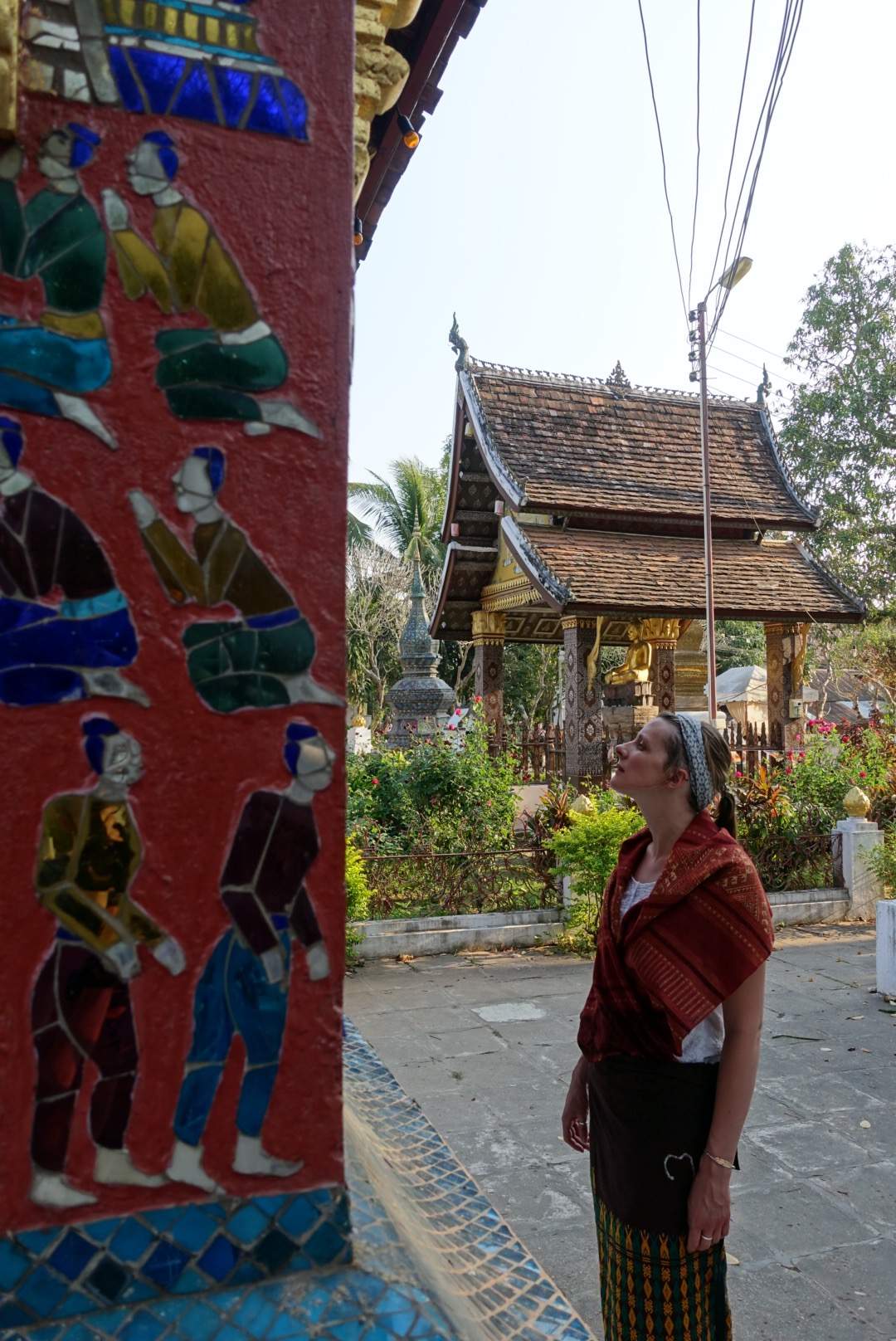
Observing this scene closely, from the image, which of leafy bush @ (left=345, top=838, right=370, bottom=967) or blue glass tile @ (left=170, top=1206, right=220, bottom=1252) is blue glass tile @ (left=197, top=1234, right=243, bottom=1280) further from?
leafy bush @ (left=345, top=838, right=370, bottom=967)

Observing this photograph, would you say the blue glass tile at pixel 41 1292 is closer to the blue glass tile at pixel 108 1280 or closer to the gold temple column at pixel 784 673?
the blue glass tile at pixel 108 1280

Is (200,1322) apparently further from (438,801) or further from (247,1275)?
(438,801)

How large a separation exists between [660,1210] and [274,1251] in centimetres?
104

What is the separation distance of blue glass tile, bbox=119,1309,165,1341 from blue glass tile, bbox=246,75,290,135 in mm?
1602

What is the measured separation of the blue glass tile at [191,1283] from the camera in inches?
49.9

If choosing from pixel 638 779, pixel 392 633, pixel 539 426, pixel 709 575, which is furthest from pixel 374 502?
pixel 638 779

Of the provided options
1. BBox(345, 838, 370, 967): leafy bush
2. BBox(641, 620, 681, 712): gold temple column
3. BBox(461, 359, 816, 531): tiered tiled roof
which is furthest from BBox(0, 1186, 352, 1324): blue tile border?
BBox(641, 620, 681, 712): gold temple column

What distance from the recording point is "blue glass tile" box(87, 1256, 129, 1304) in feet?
4.03

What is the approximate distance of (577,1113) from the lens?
243 centimetres

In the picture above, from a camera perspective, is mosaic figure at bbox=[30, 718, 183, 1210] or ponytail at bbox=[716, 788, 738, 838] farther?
ponytail at bbox=[716, 788, 738, 838]

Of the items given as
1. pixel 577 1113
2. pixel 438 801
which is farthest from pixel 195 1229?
pixel 438 801

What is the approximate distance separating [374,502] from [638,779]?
23.3m

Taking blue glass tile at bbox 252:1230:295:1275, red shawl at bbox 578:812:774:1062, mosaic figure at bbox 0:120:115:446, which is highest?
mosaic figure at bbox 0:120:115:446

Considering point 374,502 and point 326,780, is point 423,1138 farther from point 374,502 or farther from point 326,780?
point 374,502
